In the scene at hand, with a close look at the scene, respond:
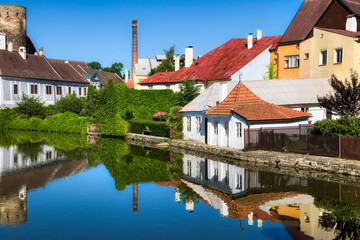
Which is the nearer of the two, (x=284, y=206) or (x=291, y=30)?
(x=284, y=206)

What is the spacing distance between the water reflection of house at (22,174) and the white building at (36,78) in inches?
1125

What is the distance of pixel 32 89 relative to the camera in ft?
205

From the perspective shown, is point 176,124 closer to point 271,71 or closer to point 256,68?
point 271,71

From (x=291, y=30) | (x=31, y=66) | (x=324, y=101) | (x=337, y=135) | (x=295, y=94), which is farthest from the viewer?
(x=31, y=66)

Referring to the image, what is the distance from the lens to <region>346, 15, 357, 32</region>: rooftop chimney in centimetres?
3391

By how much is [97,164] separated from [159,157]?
439 centimetres

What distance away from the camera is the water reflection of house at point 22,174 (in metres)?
14.9

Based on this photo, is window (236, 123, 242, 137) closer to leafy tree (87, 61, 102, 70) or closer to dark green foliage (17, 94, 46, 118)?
dark green foliage (17, 94, 46, 118)

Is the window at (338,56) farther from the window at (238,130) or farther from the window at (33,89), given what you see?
the window at (33,89)

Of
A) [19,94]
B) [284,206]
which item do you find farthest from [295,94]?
[19,94]

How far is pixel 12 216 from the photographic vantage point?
46.6 feet

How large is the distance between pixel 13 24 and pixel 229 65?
43174mm

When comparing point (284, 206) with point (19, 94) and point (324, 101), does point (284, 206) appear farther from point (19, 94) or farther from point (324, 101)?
point (19, 94)

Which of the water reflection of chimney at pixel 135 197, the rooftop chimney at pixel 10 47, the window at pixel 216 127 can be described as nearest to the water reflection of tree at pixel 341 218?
the water reflection of chimney at pixel 135 197
